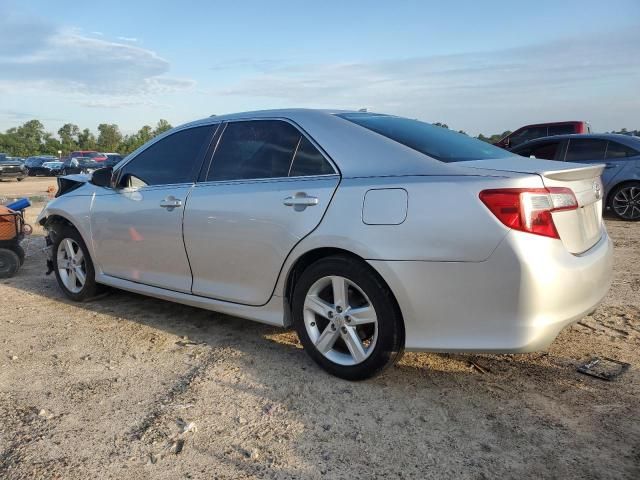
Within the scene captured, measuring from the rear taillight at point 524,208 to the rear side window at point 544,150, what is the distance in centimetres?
806

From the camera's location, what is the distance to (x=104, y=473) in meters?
2.40

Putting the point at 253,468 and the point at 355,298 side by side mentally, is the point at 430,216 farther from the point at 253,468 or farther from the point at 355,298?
the point at 253,468

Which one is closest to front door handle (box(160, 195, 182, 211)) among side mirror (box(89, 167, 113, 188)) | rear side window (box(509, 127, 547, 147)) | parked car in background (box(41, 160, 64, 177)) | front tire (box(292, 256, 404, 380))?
side mirror (box(89, 167, 113, 188))

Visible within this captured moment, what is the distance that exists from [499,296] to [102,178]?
3.49 m

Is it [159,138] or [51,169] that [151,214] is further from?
[51,169]

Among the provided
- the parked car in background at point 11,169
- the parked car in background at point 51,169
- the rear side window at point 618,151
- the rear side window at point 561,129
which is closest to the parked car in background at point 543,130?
the rear side window at point 561,129

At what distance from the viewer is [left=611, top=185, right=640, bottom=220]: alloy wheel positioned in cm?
934

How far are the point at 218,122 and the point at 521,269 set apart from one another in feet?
8.10

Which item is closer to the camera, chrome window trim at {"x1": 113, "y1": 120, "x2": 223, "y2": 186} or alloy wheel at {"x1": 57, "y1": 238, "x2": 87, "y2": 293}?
chrome window trim at {"x1": 113, "y1": 120, "x2": 223, "y2": 186}

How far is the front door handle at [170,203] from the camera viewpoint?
3.97 m

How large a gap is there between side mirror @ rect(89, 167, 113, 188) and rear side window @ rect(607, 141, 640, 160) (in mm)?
8516

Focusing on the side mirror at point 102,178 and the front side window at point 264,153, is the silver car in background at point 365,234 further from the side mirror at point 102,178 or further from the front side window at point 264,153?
the side mirror at point 102,178

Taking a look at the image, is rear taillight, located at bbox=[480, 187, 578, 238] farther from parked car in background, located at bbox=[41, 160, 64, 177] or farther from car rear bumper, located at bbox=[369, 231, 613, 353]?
parked car in background, located at bbox=[41, 160, 64, 177]

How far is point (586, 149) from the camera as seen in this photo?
9.84 meters
